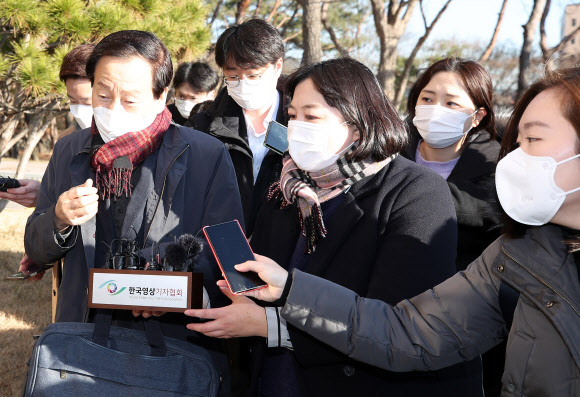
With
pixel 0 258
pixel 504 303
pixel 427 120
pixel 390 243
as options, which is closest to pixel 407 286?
pixel 390 243

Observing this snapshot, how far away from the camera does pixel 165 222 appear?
219 centimetres

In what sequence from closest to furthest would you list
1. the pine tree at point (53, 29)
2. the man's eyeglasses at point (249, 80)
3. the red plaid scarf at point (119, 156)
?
the red plaid scarf at point (119, 156) < the man's eyeglasses at point (249, 80) < the pine tree at point (53, 29)

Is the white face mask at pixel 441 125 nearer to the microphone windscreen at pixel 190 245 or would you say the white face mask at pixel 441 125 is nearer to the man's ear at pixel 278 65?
the man's ear at pixel 278 65

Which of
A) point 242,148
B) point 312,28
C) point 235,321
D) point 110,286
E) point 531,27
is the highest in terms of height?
point 531,27

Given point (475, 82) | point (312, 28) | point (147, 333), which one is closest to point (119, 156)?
point (147, 333)

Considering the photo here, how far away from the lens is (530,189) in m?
1.63

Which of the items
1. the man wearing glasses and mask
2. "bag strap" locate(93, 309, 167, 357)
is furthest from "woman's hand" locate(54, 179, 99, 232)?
the man wearing glasses and mask

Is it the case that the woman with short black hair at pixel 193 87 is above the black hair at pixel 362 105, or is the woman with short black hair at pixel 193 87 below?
below

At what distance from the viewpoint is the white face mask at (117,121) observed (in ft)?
7.52

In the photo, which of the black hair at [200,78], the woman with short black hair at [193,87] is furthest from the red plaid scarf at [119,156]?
the black hair at [200,78]

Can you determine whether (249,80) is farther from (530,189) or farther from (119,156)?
(530,189)

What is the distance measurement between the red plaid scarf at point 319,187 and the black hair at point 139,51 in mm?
692

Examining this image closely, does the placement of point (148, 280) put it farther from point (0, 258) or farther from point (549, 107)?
point (0, 258)

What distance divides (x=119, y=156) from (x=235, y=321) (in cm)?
80
